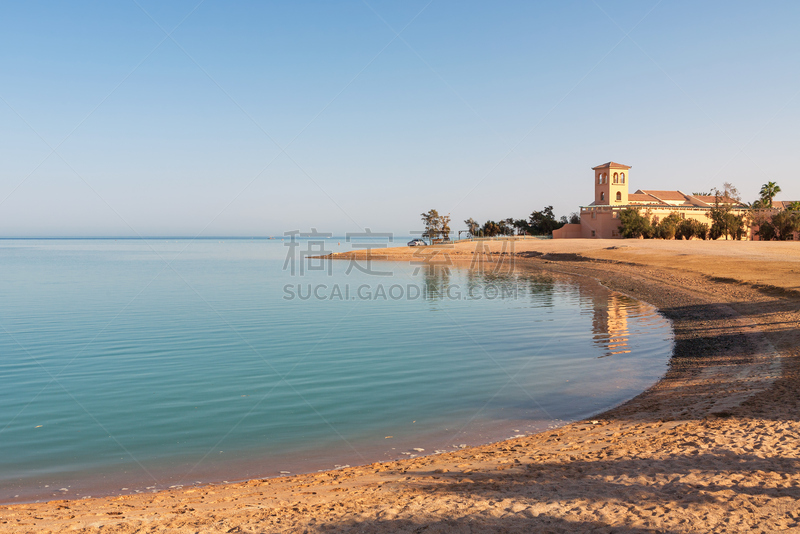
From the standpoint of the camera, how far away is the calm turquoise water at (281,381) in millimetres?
7684

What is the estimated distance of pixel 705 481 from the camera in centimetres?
532

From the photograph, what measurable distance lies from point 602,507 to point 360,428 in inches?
183

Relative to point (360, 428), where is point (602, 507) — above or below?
above

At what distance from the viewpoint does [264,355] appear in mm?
14867

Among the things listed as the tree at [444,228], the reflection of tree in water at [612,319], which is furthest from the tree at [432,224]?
the reflection of tree in water at [612,319]

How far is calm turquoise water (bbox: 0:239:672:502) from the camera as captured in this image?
7684 mm

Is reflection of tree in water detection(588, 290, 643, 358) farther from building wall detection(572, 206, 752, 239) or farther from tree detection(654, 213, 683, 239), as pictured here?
building wall detection(572, 206, 752, 239)

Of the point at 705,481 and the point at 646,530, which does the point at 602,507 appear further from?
the point at 705,481

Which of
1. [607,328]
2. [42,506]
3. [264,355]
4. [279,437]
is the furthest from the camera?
[607,328]

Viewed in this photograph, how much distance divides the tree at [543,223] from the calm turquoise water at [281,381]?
64081mm

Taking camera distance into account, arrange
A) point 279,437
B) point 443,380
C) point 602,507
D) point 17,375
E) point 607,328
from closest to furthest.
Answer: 1. point 602,507
2. point 279,437
3. point 443,380
4. point 17,375
5. point 607,328

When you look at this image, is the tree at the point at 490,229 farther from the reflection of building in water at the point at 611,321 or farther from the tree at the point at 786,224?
the reflection of building in water at the point at 611,321

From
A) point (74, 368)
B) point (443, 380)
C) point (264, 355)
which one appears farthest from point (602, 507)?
point (74, 368)

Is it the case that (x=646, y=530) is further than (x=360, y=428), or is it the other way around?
(x=360, y=428)
